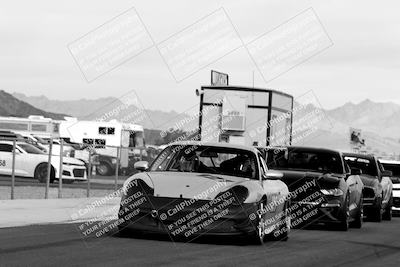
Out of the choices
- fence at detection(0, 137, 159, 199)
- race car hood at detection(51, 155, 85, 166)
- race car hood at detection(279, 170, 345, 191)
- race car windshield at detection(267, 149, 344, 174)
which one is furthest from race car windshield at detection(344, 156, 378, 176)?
race car hood at detection(51, 155, 85, 166)

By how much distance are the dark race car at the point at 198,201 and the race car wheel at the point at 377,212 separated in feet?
32.6

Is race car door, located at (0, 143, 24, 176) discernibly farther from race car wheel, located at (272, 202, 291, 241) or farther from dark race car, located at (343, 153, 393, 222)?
race car wheel, located at (272, 202, 291, 241)

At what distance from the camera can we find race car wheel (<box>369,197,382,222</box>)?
24.4 metres

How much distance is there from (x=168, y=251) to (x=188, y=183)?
162 centimetres

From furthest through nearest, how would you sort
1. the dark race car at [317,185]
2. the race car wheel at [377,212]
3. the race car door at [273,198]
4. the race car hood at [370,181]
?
the race car hood at [370,181] < the race car wheel at [377,212] < the dark race car at [317,185] < the race car door at [273,198]

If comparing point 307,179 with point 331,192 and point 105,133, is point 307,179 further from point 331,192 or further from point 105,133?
point 105,133

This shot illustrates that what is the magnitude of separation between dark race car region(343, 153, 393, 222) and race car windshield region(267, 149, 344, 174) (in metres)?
3.79

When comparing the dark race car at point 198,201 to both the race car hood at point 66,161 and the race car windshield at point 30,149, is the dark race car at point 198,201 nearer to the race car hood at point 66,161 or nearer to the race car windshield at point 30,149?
the race car hood at point 66,161

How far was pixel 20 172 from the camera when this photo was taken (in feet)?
105

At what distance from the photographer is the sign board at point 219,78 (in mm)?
31578

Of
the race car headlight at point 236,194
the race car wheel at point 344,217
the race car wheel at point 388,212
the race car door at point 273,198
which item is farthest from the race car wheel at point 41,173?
the race car headlight at point 236,194

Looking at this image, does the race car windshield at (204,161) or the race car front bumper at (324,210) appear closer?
the race car windshield at (204,161)

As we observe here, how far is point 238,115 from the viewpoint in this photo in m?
29.3

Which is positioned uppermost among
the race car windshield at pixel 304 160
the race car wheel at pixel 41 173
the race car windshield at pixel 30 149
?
the race car windshield at pixel 30 149
